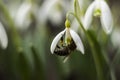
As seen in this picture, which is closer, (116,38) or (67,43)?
(67,43)

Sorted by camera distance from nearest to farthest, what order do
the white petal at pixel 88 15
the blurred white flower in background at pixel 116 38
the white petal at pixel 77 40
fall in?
the white petal at pixel 77 40 → the white petal at pixel 88 15 → the blurred white flower in background at pixel 116 38

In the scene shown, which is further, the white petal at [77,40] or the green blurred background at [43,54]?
the green blurred background at [43,54]

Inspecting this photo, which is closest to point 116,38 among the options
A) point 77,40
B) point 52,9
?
point 52,9

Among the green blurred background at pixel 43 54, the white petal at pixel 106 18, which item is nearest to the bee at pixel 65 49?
the white petal at pixel 106 18

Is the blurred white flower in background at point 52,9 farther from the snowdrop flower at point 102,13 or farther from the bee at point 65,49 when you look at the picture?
the bee at point 65,49

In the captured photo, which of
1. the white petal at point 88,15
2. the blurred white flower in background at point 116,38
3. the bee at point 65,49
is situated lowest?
the bee at point 65,49

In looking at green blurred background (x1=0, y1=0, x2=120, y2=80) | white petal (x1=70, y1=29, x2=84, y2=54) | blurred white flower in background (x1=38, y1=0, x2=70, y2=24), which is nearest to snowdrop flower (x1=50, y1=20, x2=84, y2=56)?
white petal (x1=70, y1=29, x2=84, y2=54)

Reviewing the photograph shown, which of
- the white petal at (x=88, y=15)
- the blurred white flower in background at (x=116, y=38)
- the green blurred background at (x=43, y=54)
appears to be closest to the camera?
the white petal at (x=88, y=15)

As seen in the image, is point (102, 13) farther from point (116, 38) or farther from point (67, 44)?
point (116, 38)

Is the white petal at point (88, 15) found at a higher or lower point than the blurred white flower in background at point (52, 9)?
lower
